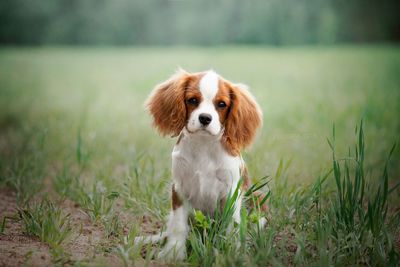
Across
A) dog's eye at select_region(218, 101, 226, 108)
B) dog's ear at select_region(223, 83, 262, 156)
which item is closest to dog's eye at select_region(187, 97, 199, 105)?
dog's eye at select_region(218, 101, 226, 108)

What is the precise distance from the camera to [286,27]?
1700cm

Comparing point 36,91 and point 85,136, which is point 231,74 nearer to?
point 36,91

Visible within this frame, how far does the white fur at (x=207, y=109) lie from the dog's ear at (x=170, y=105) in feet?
0.49

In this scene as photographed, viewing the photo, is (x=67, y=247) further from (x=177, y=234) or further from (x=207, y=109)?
(x=207, y=109)

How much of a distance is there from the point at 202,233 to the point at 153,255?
34 centimetres

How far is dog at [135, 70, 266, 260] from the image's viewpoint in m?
2.90

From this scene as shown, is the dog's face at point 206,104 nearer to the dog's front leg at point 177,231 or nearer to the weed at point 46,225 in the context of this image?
the dog's front leg at point 177,231

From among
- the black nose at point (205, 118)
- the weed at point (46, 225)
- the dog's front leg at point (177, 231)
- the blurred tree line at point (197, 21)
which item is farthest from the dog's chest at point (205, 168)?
the blurred tree line at point (197, 21)

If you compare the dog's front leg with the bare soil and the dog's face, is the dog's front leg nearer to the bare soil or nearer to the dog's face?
the bare soil

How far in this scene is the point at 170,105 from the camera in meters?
3.06

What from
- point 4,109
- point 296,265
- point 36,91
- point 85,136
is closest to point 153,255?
point 296,265

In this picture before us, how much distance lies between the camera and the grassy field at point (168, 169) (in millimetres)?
2836

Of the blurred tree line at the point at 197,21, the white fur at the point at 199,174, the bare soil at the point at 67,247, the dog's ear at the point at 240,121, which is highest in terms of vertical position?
the blurred tree line at the point at 197,21

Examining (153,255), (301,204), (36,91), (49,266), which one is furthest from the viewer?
(36,91)
